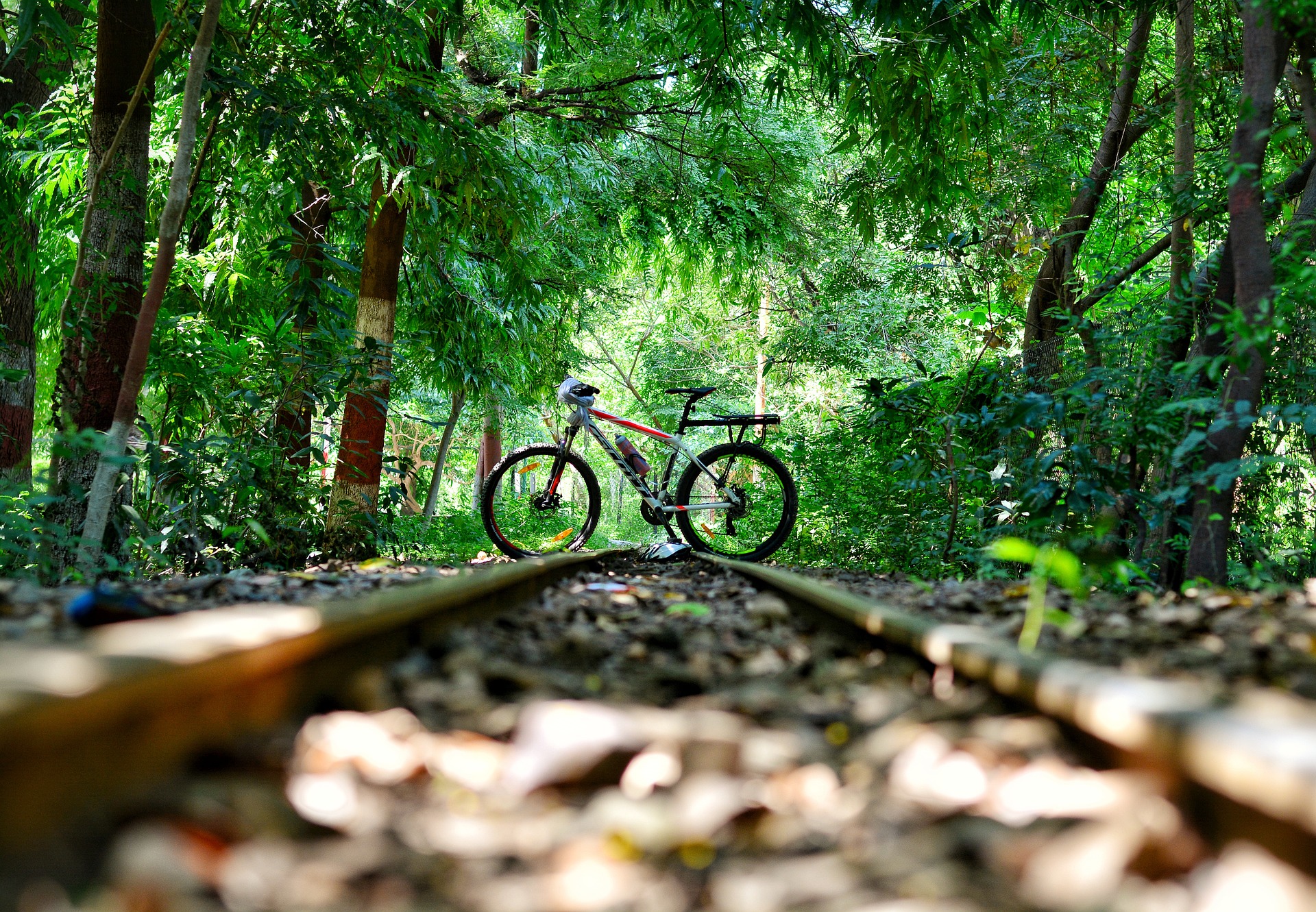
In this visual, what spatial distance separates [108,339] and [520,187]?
322cm

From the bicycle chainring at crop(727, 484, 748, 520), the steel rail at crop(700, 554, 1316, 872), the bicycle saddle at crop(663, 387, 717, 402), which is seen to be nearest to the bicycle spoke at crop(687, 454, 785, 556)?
the bicycle chainring at crop(727, 484, 748, 520)

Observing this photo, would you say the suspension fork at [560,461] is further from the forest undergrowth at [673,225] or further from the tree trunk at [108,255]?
the tree trunk at [108,255]

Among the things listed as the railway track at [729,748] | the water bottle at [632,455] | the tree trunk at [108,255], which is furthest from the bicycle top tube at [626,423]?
the railway track at [729,748]

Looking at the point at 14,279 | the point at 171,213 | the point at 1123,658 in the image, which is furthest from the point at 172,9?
the point at 1123,658

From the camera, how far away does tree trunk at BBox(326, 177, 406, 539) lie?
656cm

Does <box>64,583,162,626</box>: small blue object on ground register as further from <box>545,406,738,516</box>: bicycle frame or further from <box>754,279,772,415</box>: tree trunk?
<box>754,279,772,415</box>: tree trunk

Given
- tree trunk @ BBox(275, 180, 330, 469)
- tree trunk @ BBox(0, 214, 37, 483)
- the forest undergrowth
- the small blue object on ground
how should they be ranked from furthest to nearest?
tree trunk @ BBox(0, 214, 37, 483), tree trunk @ BBox(275, 180, 330, 469), the forest undergrowth, the small blue object on ground

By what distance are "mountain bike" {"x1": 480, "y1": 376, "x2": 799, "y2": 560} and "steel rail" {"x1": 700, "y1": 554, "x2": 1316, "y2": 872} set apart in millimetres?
5398

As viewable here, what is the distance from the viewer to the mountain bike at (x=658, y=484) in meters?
7.22

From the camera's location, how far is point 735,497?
775cm

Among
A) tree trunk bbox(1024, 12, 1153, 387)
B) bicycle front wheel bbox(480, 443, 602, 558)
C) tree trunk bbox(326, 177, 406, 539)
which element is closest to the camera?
tree trunk bbox(326, 177, 406, 539)

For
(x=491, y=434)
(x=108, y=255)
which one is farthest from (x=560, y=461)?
(x=491, y=434)

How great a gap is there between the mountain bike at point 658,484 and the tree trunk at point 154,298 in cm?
283

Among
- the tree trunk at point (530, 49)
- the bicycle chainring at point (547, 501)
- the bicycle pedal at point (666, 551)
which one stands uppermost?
the tree trunk at point (530, 49)
